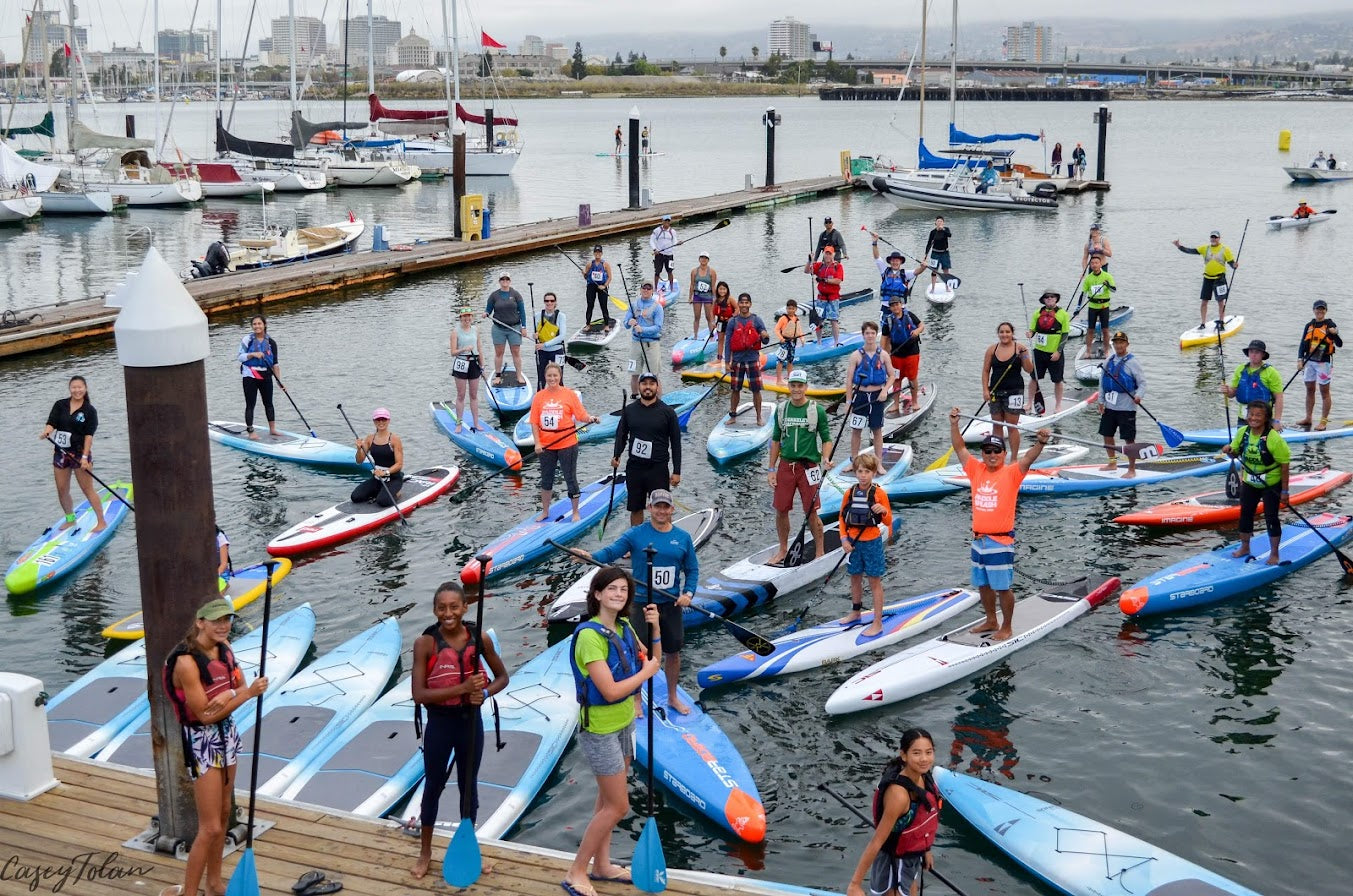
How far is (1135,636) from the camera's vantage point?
488 inches

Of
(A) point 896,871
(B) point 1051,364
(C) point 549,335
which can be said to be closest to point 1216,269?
(B) point 1051,364

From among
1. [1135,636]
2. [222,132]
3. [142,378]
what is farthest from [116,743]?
[222,132]

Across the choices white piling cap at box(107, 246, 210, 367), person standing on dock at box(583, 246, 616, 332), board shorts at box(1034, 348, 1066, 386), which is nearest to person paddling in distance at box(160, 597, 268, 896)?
white piling cap at box(107, 246, 210, 367)

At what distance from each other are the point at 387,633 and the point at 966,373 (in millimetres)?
14564

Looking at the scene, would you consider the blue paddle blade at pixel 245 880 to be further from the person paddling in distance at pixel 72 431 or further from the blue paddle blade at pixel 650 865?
the person paddling in distance at pixel 72 431

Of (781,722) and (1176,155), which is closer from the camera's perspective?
(781,722)

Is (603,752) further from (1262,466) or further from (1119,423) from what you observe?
(1119,423)

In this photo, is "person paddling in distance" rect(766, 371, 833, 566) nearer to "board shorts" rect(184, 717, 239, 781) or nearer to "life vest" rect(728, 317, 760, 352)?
"life vest" rect(728, 317, 760, 352)

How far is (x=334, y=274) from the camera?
32.3 meters

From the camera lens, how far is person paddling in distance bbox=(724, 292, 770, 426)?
18.0 meters

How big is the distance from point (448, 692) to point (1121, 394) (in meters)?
11.6

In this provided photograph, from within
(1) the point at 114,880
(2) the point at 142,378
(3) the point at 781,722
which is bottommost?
(3) the point at 781,722

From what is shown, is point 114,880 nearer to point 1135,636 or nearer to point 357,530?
point 357,530

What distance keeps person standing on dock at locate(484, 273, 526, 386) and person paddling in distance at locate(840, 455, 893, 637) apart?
8.95 meters
